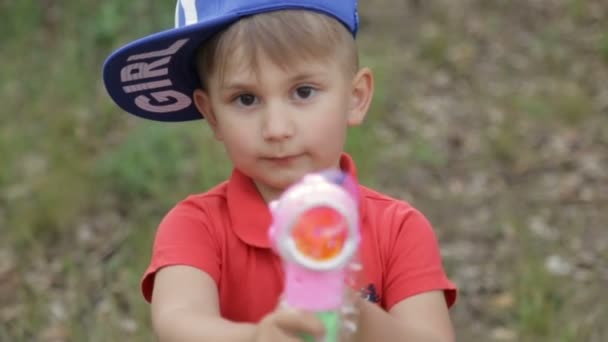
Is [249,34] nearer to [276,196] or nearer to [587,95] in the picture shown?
[276,196]

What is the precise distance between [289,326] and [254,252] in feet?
2.04

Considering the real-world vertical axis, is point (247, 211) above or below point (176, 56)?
below

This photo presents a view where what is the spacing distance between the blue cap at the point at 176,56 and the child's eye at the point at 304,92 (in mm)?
154

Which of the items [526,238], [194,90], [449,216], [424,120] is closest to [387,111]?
[424,120]

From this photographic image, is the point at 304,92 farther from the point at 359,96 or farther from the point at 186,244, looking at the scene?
the point at 186,244

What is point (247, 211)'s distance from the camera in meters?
2.17

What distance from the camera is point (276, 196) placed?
86.5 inches

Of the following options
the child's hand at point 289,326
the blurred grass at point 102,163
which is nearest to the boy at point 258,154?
the child's hand at point 289,326

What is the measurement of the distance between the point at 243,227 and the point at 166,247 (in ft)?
0.51

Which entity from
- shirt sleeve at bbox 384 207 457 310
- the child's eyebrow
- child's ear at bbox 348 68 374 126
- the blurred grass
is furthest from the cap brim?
the blurred grass

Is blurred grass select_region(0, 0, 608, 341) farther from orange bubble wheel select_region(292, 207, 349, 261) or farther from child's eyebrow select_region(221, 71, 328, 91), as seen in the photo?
orange bubble wheel select_region(292, 207, 349, 261)

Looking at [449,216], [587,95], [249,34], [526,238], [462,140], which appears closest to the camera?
[249,34]

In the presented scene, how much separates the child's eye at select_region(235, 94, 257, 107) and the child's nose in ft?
0.17

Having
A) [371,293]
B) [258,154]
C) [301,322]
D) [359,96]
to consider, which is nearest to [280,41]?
[258,154]
